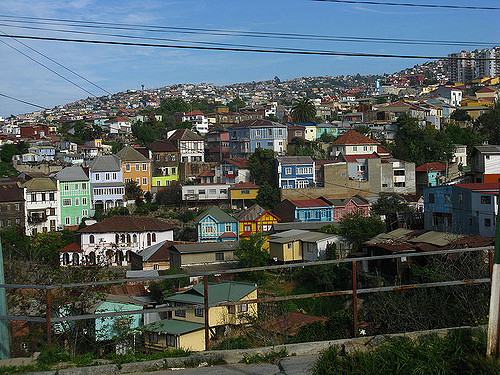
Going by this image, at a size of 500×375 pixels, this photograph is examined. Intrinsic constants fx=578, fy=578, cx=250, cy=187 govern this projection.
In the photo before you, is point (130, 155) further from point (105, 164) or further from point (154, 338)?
point (154, 338)

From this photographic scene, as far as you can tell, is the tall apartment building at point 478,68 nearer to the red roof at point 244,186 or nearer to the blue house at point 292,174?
the blue house at point 292,174

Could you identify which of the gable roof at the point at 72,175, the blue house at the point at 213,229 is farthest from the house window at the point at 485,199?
the gable roof at the point at 72,175

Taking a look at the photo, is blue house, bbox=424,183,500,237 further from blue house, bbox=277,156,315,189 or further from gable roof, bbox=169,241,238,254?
blue house, bbox=277,156,315,189

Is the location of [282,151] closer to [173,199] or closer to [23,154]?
[173,199]

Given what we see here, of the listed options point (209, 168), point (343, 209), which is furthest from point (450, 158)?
point (209, 168)

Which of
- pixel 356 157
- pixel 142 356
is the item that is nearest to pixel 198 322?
pixel 142 356

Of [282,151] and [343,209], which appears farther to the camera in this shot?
[282,151]

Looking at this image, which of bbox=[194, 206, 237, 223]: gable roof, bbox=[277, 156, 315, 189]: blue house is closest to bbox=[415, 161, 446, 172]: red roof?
bbox=[277, 156, 315, 189]: blue house
